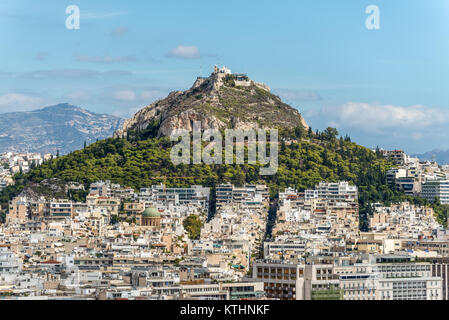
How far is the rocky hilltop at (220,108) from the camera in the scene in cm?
8494

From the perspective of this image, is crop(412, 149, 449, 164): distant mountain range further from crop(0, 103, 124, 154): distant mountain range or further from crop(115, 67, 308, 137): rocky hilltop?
crop(115, 67, 308, 137): rocky hilltop

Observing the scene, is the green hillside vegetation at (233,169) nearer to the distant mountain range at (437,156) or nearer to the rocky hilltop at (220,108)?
the rocky hilltop at (220,108)

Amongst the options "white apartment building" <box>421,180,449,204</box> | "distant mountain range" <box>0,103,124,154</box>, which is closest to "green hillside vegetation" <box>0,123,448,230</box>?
"white apartment building" <box>421,180,449,204</box>

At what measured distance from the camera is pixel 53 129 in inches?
6683

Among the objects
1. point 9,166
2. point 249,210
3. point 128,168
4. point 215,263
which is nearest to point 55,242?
point 215,263

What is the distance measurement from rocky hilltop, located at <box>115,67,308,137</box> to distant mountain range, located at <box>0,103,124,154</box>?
61.0m

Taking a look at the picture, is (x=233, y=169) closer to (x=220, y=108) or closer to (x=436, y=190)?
(x=220, y=108)

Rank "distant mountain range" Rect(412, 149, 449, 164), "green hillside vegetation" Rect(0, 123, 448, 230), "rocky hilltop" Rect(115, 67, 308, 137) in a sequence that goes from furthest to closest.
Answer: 1. "distant mountain range" Rect(412, 149, 449, 164)
2. "rocky hilltop" Rect(115, 67, 308, 137)
3. "green hillside vegetation" Rect(0, 123, 448, 230)

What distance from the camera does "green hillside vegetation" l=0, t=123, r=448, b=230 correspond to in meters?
78.2

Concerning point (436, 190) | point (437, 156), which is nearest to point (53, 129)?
point (437, 156)

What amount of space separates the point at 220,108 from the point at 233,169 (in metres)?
8.96

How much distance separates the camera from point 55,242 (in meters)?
58.8

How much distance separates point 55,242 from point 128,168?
22.3 metres

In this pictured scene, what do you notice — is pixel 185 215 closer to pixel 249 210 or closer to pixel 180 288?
pixel 249 210
